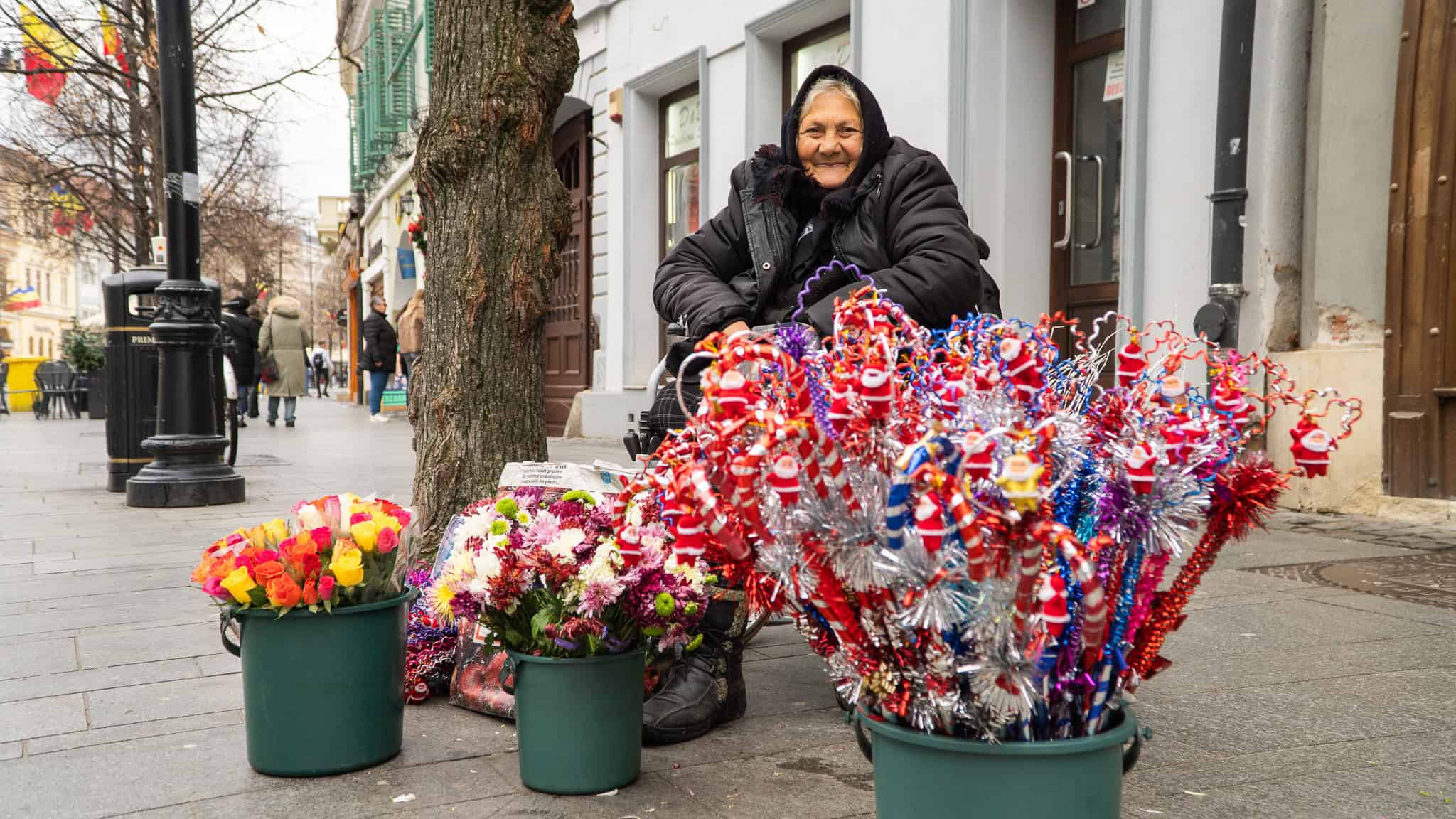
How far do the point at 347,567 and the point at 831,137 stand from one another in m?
1.77

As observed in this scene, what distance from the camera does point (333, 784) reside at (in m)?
2.47

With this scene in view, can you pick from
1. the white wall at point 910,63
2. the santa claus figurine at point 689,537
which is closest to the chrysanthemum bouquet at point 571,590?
the santa claus figurine at point 689,537

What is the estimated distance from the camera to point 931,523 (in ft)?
4.49

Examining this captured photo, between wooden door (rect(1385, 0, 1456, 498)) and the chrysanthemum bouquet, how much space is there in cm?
432

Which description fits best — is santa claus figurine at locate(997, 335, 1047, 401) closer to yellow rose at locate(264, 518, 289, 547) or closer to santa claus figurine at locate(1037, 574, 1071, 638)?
santa claus figurine at locate(1037, 574, 1071, 638)

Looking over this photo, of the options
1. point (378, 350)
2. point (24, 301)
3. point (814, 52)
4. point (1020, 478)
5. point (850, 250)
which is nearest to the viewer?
point (1020, 478)

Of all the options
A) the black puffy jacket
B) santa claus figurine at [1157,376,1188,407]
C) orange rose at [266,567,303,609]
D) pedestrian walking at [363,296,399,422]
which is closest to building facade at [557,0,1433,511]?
the black puffy jacket

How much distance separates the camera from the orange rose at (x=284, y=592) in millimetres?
2396

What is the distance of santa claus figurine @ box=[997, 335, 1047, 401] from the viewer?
156 centimetres

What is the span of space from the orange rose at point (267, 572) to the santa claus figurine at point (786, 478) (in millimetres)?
1391

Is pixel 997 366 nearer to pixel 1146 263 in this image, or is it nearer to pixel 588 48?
pixel 1146 263

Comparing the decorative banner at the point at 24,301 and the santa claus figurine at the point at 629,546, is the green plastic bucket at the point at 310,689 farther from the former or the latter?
the decorative banner at the point at 24,301

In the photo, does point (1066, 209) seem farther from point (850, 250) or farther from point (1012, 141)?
point (850, 250)

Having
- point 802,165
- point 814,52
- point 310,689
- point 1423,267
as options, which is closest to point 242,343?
point 814,52
